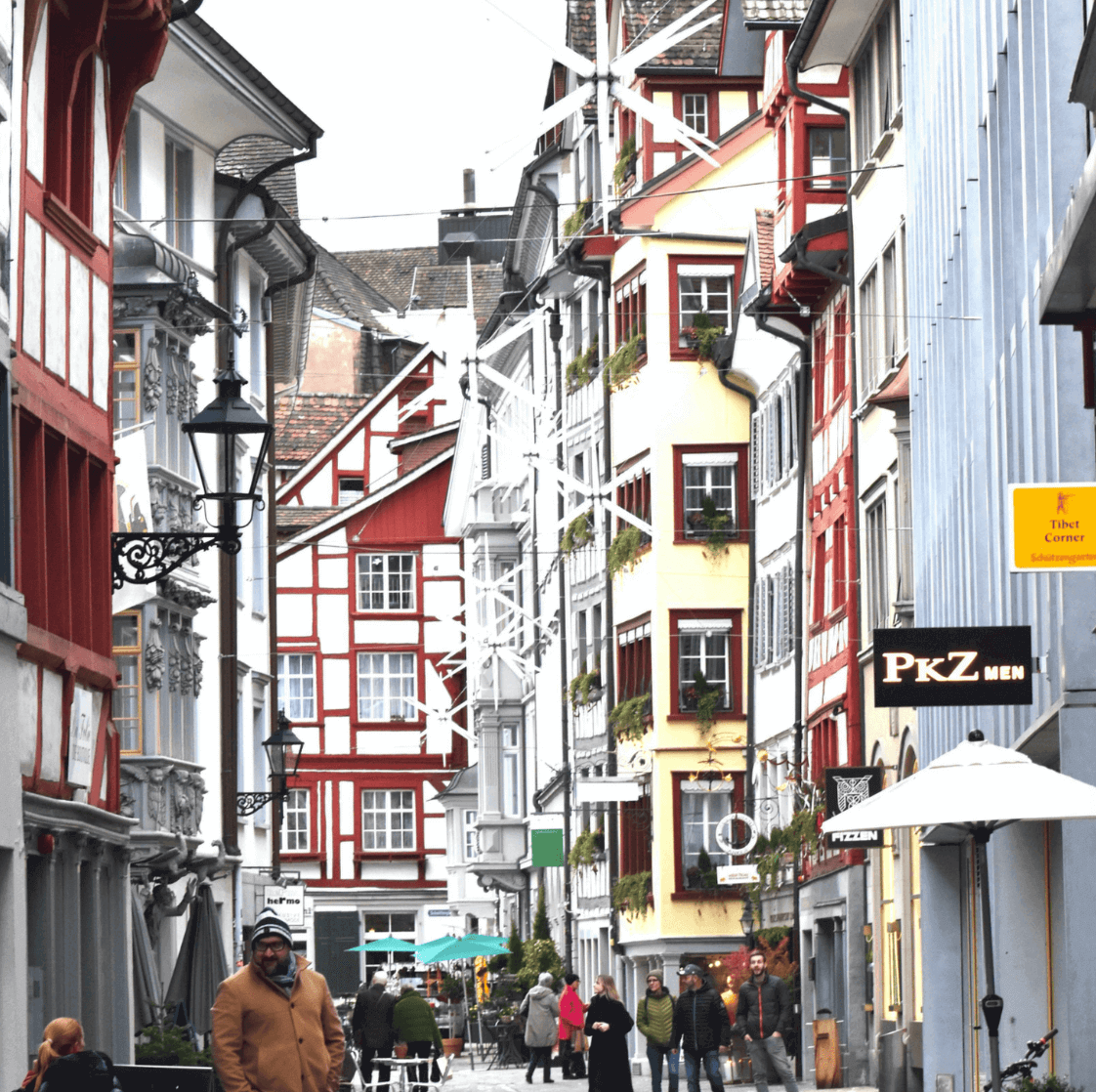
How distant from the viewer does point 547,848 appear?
49219mm

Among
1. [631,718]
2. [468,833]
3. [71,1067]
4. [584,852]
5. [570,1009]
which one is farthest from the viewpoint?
[468,833]

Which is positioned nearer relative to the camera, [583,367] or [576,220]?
[576,220]

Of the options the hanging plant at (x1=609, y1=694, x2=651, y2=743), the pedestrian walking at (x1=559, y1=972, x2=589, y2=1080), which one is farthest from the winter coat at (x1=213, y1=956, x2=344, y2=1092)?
the hanging plant at (x1=609, y1=694, x2=651, y2=743)

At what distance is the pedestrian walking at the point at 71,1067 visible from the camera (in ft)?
35.5

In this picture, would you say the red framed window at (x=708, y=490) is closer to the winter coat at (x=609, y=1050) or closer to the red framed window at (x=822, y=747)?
the red framed window at (x=822, y=747)

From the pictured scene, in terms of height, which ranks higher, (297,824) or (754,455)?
(754,455)

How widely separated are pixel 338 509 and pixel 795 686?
122 ft

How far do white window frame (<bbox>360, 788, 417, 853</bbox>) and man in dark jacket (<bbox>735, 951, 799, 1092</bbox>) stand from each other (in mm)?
49224

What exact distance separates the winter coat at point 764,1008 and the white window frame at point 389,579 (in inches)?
1960

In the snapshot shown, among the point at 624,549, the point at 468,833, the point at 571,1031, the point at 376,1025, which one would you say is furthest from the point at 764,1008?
the point at 468,833

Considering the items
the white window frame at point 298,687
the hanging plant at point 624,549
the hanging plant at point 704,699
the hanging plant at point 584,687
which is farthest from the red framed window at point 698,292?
the white window frame at point 298,687

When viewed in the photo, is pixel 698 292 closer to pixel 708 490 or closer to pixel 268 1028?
pixel 708 490

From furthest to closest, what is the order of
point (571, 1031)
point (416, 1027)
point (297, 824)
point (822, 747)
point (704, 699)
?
point (297, 824), point (704, 699), point (571, 1031), point (822, 747), point (416, 1027)

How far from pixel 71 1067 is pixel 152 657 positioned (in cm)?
2213
